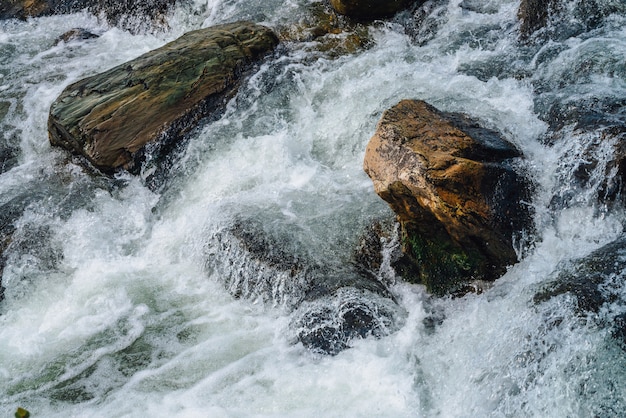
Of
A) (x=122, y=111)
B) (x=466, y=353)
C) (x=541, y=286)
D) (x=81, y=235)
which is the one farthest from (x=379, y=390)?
(x=122, y=111)

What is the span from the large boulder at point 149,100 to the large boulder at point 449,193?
119 inches

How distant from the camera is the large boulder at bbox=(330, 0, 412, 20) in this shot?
28.5 ft

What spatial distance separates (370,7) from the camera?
8.71 meters

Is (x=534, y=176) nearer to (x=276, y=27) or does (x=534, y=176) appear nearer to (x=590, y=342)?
(x=590, y=342)

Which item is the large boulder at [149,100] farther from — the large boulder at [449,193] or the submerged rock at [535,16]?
the submerged rock at [535,16]

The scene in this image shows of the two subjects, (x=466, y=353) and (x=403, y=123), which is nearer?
(x=466, y=353)

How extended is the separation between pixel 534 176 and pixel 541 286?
3.48ft

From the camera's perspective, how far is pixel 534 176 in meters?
5.23

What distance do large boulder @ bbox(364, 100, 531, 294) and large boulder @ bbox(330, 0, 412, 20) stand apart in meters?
3.61

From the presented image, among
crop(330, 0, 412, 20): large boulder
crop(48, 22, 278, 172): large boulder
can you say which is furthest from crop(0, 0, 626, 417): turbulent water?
crop(48, 22, 278, 172): large boulder

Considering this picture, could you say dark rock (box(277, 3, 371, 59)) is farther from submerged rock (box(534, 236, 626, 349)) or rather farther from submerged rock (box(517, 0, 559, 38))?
submerged rock (box(534, 236, 626, 349))

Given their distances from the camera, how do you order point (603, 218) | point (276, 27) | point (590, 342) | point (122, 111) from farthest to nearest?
point (276, 27)
point (122, 111)
point (603, 218)
point (590, 342)

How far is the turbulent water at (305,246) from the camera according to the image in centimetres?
452

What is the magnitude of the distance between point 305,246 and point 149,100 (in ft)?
9.97
